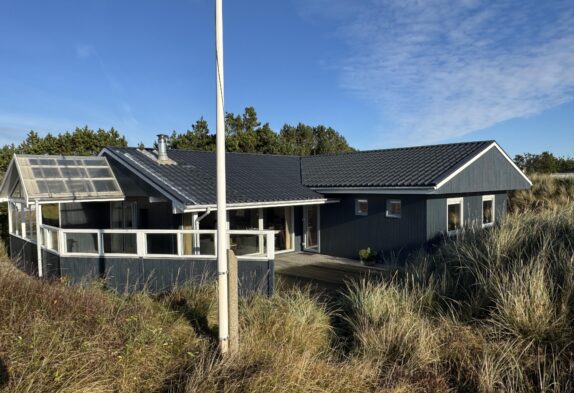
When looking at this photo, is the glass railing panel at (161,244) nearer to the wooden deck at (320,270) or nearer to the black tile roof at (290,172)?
the black tile roof at (290,172)

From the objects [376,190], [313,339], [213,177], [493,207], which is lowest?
[313,339]

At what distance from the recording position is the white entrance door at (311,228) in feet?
55.7

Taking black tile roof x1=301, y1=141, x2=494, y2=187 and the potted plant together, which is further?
the potted plant

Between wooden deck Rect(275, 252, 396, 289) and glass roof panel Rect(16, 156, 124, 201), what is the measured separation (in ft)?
19.3

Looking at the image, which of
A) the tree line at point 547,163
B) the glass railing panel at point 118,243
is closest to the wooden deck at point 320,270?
the glass railing panel at point 118,243

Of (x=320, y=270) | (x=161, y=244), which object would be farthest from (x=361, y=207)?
(x=161, y=244)

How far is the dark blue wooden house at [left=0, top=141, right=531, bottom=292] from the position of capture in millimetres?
11008

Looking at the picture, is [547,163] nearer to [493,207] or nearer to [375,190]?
[493,207]

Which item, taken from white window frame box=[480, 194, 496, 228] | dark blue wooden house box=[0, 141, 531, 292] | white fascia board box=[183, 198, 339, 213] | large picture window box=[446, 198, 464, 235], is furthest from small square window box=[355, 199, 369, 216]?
white window frame box=[480, 194, 496, 228]

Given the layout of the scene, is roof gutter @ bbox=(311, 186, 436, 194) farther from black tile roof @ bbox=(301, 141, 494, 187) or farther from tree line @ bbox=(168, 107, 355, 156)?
tree line @ bbox=(168, 107, 355, 156)

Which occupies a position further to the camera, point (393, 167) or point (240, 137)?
point (240, 137)

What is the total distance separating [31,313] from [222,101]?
3372 millimetres

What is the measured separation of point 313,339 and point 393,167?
10.7 m

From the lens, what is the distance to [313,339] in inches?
240
